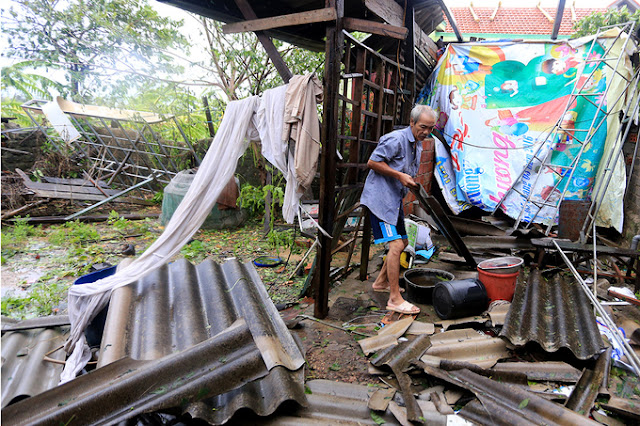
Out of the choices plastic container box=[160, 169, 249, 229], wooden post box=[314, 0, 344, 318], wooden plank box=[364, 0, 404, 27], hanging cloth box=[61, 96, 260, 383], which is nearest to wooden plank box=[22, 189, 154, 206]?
plastic container box=[160, 169, 249, 229]

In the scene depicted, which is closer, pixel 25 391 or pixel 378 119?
pixel 25 391

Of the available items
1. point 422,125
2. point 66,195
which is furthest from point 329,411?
point 66,195

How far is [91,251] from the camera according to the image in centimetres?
595

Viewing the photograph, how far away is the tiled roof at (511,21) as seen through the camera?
61.6 feet

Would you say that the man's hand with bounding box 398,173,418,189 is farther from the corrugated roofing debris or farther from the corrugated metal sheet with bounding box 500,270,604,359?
the corrugated roofing debris

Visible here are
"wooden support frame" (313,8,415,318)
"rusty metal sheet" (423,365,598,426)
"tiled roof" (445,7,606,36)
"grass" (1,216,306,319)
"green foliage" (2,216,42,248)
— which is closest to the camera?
"rusty metal sheet" (423,365,598,426)

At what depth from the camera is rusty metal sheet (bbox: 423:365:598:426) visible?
2137mm

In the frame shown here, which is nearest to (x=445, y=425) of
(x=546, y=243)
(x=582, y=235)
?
(x=546, y=243)

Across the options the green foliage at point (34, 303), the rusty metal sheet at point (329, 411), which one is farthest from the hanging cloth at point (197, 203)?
the rusty metal sheet at point (329, 411)

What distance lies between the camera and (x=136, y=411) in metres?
1.90

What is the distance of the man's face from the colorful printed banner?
3317mm

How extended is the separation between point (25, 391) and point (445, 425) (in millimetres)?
2745

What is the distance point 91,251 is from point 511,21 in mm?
23155

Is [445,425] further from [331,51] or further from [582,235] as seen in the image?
[582,235]
